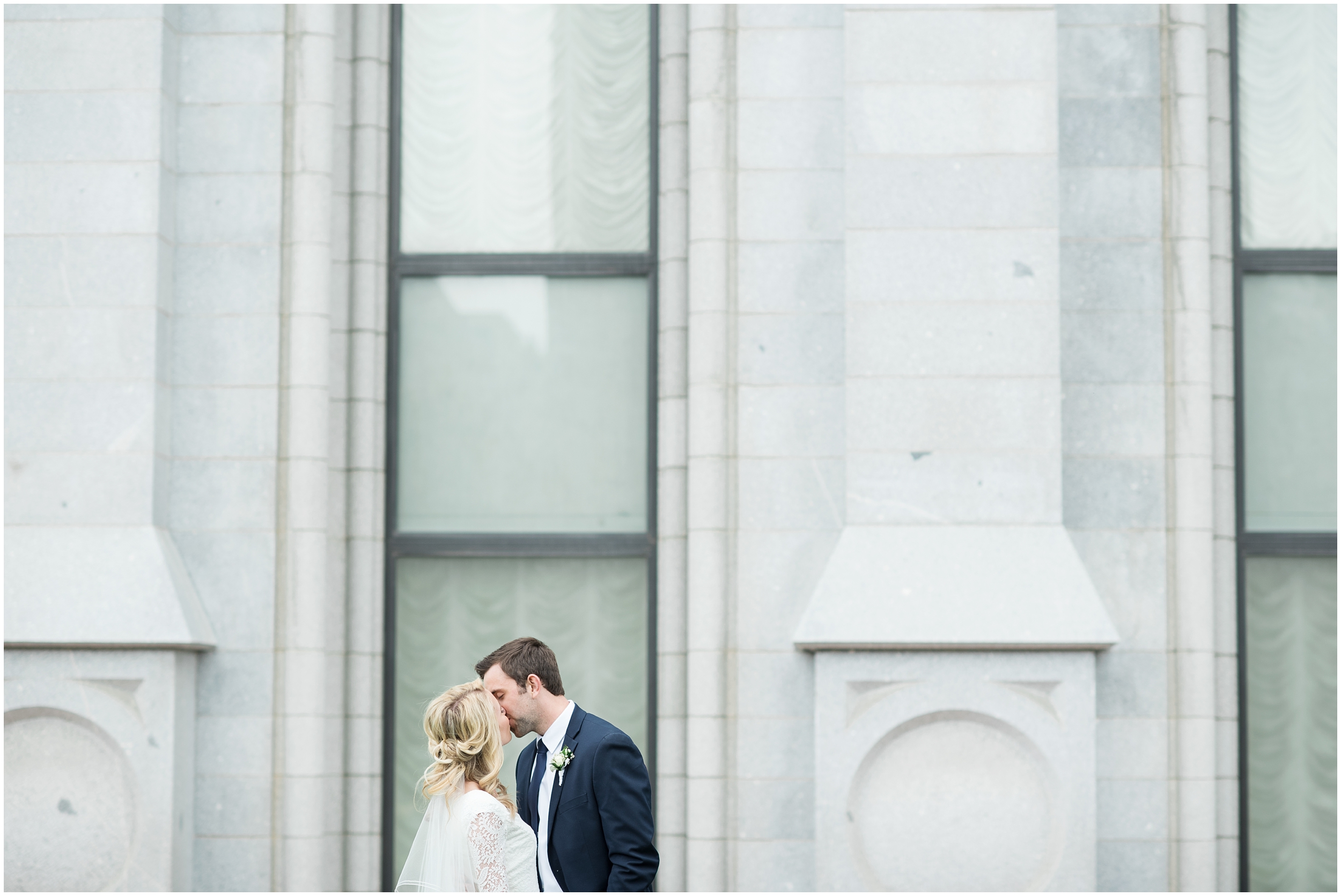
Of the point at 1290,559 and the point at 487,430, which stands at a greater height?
the point at 487,430

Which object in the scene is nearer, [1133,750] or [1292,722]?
[1133,750]

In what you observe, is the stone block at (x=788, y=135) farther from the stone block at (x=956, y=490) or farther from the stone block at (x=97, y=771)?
the stone block at (x=97, y=771)

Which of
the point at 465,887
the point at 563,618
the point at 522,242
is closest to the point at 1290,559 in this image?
the point at 563,618

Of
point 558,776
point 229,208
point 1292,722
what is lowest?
point 1292,722

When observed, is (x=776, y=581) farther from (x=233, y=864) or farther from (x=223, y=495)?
(x=233, y=864)

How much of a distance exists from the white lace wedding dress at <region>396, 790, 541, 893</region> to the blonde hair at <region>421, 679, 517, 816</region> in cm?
6

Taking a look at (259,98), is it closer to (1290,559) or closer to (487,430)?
(487,430)

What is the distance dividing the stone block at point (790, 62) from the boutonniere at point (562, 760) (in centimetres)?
476

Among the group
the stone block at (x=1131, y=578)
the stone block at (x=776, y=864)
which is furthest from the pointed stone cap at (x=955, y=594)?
the stone block at (x=776, y=864)

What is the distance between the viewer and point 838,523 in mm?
8773

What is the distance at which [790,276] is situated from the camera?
8.99 m

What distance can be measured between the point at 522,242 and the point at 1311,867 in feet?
20.7

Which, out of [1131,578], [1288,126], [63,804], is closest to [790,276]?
[1131,578]

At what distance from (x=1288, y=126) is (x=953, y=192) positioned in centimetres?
247
